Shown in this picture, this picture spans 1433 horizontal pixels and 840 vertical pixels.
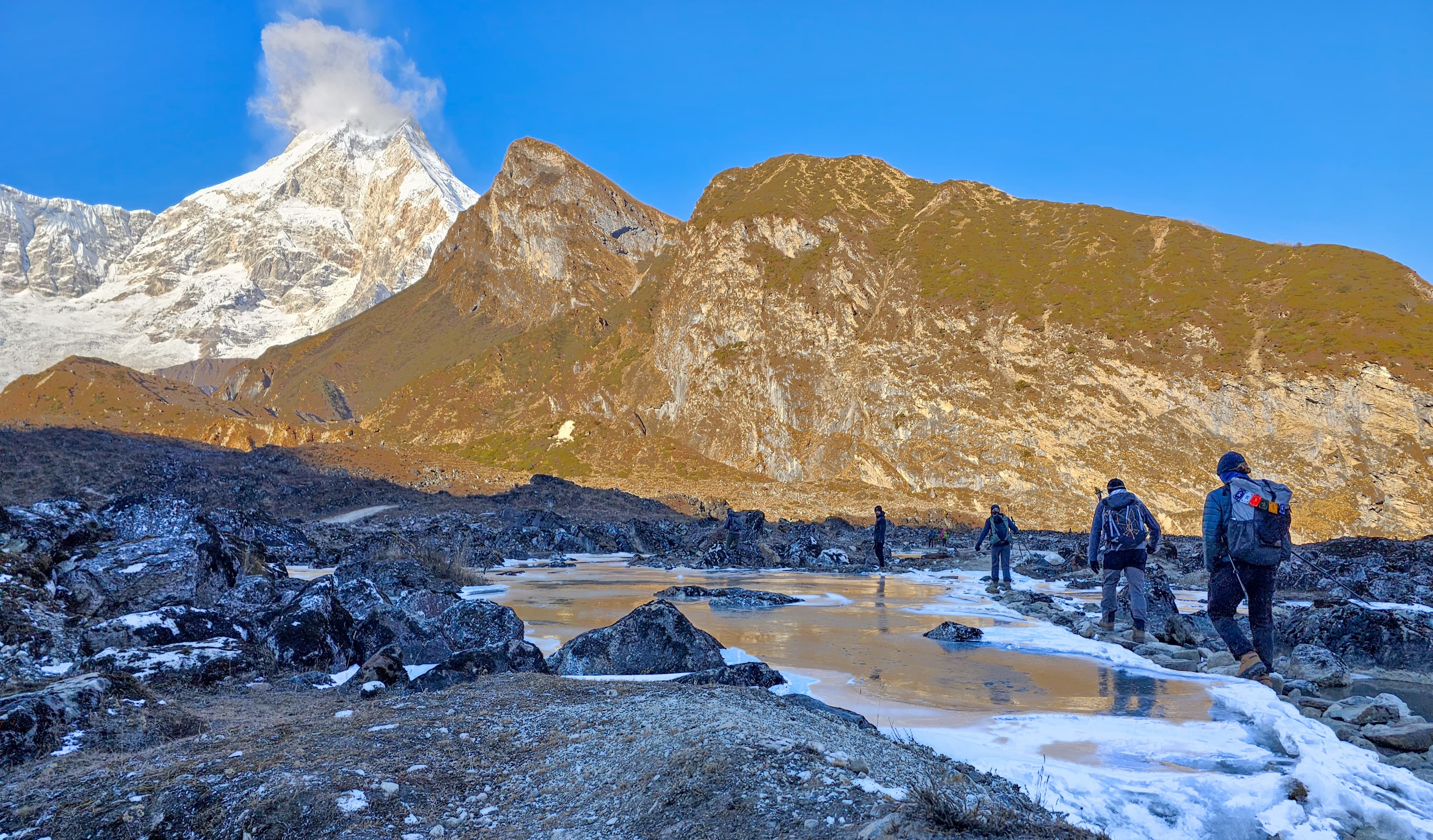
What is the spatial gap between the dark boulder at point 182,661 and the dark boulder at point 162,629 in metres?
0.13

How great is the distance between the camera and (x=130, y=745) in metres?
5.31

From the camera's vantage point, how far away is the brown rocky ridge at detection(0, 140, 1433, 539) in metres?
50.6

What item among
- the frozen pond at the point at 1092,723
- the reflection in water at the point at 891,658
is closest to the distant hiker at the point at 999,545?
the reflection in water at the point at 891,658

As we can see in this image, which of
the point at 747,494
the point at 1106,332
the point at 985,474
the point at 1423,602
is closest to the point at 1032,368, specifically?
the point at 1106,332

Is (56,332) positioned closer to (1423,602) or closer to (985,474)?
(985,474)

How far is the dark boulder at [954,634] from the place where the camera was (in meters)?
10.9

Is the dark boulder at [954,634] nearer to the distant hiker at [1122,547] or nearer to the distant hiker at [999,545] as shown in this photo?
the distant hiker at [1122,547]

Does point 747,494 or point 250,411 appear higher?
point 250,411

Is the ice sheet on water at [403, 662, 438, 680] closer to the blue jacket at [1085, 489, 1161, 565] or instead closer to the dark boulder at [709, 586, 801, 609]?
the dark boulder at [709, 586, 801, 609]

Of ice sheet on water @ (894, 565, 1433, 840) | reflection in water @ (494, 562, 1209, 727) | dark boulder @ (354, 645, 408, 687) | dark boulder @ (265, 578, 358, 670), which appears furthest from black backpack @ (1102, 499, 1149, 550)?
dark boulder @ (265, 578, 358, 670)

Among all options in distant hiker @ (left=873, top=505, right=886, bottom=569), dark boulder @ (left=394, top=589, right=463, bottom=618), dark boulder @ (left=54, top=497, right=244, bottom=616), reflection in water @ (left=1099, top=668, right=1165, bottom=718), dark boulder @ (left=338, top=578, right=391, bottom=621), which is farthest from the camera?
distant hiker @ (left=873, top=505, right=886, bottom=569)

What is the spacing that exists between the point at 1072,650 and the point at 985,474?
156 feet

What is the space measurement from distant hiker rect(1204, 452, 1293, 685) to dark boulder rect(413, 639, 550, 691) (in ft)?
22.1

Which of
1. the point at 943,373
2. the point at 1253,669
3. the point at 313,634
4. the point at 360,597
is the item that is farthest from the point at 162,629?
the point at 943,373
